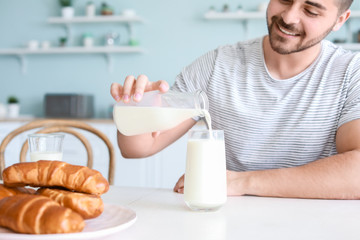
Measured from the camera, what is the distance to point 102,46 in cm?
381

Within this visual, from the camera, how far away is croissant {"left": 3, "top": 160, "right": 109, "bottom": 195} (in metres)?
0.76

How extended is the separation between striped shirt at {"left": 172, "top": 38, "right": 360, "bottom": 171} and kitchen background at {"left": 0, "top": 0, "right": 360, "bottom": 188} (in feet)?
6.07

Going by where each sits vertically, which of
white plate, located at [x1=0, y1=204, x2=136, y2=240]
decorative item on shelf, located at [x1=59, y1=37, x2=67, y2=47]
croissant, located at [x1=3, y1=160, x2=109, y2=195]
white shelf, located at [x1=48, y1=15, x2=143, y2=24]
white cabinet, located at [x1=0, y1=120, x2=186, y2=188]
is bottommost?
white cabinet, located at [x1=0, y1=120, x2=186, y2=188]

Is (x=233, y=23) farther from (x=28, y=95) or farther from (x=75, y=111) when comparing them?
(x=28, y=95)

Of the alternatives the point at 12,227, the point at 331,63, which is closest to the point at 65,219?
the point at 12,227

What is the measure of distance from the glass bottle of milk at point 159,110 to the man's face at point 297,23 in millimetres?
547

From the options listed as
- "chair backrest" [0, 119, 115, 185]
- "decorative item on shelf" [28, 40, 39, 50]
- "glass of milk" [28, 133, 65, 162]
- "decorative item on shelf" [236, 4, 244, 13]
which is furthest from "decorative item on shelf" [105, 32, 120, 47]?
"glass of milk" [28, 133, 65, 162]

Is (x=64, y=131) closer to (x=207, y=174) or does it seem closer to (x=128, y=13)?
(x=207, y=174)

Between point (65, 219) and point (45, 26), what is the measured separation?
11.9 ft

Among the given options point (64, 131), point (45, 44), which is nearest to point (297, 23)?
point (64, 131)

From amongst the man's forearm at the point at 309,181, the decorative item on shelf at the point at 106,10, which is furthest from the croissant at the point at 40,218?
the decorative item on shelf at the point at 106,10

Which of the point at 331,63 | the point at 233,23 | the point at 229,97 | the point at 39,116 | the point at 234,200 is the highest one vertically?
the point at 233,23

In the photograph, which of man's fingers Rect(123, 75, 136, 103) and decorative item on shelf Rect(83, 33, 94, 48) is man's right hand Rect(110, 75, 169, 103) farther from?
decorative item on shelf Rect(83, 33, 94, 48)

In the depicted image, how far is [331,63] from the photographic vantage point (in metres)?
1.39
